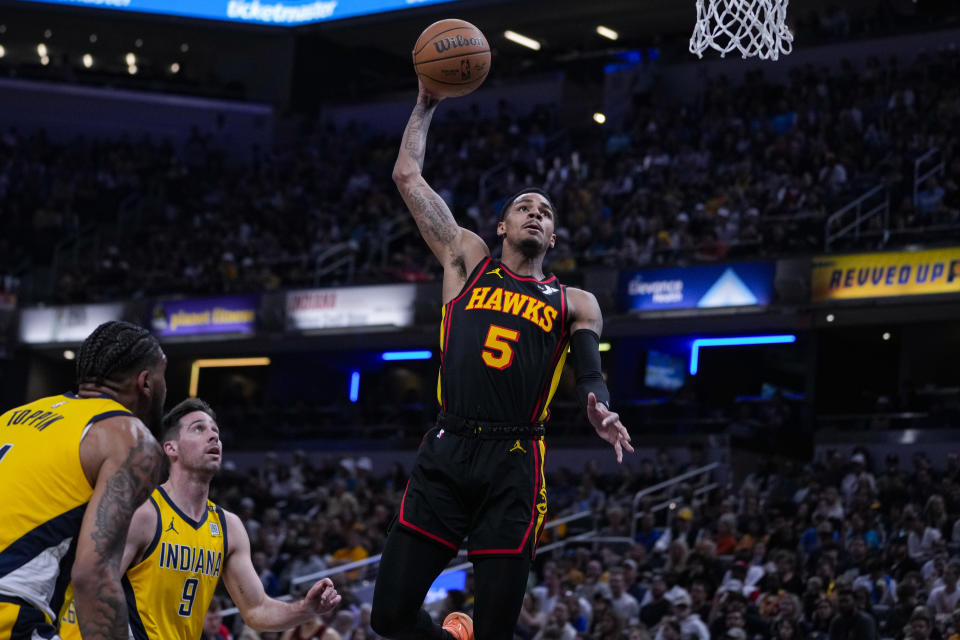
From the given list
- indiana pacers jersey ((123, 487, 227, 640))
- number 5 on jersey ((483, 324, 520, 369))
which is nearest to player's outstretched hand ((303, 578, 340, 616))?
indiana pacers jersey ((123, 487, 227, 640))

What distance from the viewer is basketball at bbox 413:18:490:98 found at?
6832mm

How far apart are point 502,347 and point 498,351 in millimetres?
26

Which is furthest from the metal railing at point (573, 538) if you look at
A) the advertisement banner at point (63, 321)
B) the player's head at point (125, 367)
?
the advertisement banner at point (63, 321)

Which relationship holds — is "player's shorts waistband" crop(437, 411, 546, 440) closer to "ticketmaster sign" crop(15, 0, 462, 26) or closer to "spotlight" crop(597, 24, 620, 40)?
"spotlight" crop(597, 24, 620, 40)

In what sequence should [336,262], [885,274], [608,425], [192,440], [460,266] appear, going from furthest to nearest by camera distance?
[336,262], [885,274], [192,440], [460,266], [608,425]

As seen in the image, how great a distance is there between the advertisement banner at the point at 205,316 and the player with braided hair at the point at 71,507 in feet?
78.9

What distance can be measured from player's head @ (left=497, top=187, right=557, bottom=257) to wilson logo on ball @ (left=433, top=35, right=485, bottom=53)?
894 mm

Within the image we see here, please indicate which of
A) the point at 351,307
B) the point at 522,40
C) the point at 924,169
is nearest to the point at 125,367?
the point at 924,169

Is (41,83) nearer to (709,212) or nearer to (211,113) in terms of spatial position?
(211,113)

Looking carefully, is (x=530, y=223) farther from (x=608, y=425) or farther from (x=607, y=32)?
(x=607, y=32)

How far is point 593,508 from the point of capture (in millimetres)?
19562

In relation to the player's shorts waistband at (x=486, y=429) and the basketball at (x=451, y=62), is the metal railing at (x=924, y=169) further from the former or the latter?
the player's shorts waistband at (x=486, y=429)

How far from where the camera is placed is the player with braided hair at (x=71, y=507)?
177 inches

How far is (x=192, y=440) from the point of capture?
22.9ft
